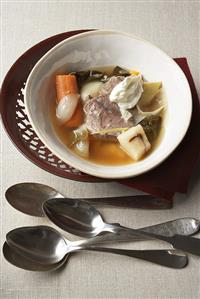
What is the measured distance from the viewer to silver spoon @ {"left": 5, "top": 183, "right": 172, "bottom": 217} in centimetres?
150

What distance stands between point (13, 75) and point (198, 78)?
2.35 ft

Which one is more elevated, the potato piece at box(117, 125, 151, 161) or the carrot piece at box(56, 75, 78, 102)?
the carrot piece at box(56, 75, 78, 102)

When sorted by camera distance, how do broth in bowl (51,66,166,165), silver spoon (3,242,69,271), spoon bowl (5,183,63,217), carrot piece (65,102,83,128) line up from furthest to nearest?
carrot piece (65,102,83,128)
broth in bowl (51,66,166,165)
spoon bowl (5,183,63,217)
silver spoon (3,242,69,271)

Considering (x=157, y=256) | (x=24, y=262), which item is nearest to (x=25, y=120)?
(x=24, y=262)

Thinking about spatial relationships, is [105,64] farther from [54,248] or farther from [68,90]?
[54,248]

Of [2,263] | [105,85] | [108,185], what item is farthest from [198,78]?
[2,263]

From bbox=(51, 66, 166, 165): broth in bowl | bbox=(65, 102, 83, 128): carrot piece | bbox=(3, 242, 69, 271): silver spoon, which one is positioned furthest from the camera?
bbox=(65, 102, 83, 128): carrot piece

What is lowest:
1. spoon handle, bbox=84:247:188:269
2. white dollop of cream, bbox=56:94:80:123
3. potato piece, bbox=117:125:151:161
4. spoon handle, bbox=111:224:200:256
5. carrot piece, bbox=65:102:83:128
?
spoon handle, bbox=84:247:188:269

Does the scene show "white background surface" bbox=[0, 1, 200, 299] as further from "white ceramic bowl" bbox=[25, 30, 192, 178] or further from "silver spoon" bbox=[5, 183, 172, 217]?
"white ceramic bowl" bbox=[25, 30, 192, 178]

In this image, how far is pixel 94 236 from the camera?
4.69 feet

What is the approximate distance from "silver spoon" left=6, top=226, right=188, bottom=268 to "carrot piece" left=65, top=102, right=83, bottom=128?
0.44 meters

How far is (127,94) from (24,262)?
668 mm

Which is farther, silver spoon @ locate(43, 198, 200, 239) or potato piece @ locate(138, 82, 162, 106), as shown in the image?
potato piece @ locate(138, 82, 162, 106)

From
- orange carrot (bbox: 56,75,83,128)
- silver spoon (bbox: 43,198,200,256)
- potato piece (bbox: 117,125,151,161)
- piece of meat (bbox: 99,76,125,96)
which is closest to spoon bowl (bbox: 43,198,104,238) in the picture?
silver spoon (bbox: 43,198,200,256)
